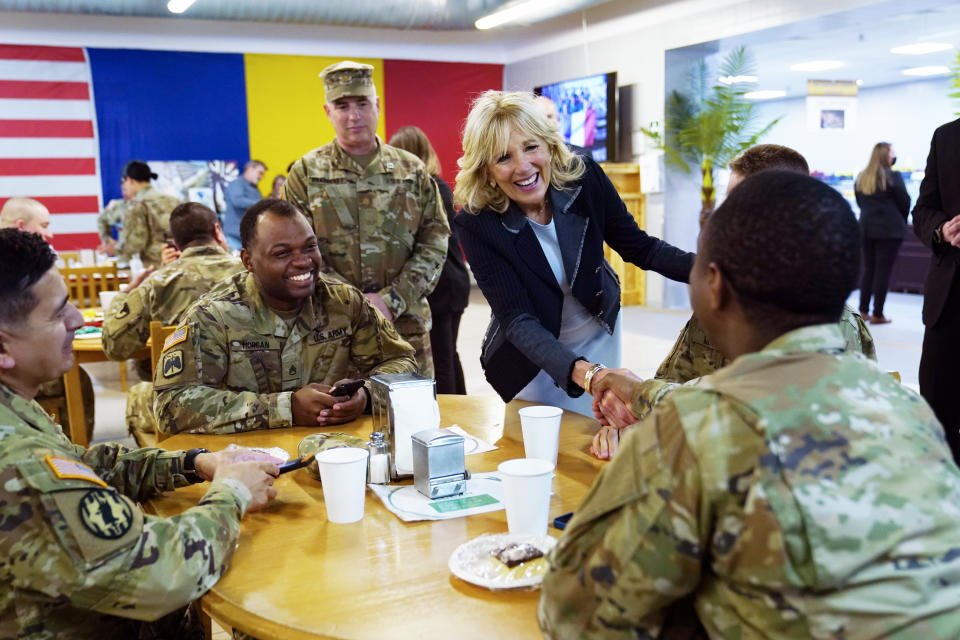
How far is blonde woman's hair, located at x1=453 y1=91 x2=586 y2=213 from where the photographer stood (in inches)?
90.7

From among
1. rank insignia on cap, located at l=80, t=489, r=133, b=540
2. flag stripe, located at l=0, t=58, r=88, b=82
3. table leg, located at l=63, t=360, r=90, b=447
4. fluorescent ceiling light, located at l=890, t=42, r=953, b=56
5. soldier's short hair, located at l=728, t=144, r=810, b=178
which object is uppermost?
fluorescent ceiling light, located at l=890, t=42, r=953, b=56

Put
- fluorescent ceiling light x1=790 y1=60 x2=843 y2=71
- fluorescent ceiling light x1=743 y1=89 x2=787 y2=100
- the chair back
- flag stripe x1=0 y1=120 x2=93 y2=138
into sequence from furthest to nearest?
fluorescent ceiling light x1=743 y1=89 x2=787 y2=100 → fluorescent ceiling light x1=790 y1=60 x2=843 y2=71 → flag stripe x1=0 y1=120 x2=93 y2=138 → the chair back

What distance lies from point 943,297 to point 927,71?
1136cm

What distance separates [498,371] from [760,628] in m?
1.56

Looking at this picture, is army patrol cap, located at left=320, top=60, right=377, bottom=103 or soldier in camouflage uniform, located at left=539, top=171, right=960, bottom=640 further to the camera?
army patrol cap, located at left=320, top=60, right=377, bottom=103

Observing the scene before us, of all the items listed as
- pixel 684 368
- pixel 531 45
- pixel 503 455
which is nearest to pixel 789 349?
pixel 503 455

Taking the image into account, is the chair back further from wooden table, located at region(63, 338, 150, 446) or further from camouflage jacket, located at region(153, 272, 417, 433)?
camouflage jacket, located at region(153, 272, 417, 433)

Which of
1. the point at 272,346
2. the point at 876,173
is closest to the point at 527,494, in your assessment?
the point at 272,346

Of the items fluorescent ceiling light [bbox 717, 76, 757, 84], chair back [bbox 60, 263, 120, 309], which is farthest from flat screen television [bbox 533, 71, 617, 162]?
chair back [bbox 60, 263, 120, 309]

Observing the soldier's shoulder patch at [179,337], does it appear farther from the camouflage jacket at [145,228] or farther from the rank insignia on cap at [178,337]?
the camouflage jacket at [145,228]

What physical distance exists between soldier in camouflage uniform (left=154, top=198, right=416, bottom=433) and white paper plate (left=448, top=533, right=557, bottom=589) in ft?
2.92

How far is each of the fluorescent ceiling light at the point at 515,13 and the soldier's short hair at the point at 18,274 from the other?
25.9 ft

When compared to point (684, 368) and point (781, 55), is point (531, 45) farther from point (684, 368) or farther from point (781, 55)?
point (684, 368)

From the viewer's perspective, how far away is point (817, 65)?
1117 centimetres
